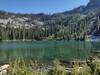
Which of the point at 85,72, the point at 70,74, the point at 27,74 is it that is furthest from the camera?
the point at 70,74

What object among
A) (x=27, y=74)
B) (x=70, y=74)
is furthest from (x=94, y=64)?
(x=27, y=74)

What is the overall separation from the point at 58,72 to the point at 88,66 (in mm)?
3538

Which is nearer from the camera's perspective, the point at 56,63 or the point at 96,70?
the point at 96,70

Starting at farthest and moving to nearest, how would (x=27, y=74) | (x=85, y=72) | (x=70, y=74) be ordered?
1. (x=70, y=74)
2. (x=85, y=72)
3. (x=27, y=74)

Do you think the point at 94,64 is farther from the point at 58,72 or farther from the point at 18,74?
the point at 18,74

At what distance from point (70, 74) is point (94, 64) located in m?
2.88

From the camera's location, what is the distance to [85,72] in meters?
27.7

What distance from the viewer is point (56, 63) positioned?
30047 mm

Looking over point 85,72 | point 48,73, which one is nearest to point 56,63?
point 48,73

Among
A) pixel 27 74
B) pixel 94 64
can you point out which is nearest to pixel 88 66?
pixel 94 64

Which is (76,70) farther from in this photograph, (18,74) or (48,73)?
(18,74)

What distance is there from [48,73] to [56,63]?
1.98 m

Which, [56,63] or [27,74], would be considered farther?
[56,63]

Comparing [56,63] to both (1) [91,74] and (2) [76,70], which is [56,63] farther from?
(1) [91,74]
